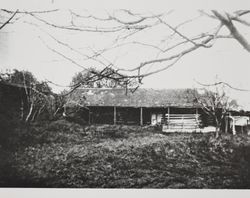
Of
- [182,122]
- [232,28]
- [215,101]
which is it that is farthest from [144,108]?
[232,28]

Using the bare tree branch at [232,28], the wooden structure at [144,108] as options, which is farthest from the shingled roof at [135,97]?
the bare tree branch at [232,28]

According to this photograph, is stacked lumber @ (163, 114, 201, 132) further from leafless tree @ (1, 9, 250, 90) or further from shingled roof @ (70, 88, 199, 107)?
leafless tree @ (1, 9, 250, 90)

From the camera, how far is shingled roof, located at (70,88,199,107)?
7.41 ft

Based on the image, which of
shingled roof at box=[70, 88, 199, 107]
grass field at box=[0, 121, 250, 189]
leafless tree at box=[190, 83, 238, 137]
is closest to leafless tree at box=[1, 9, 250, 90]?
shingled roof at box=[70, 88, 199, 107]

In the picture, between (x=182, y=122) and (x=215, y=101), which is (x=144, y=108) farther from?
(x=215, y=101)

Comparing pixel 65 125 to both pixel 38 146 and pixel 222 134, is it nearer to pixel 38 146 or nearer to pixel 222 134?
pixel 38 146

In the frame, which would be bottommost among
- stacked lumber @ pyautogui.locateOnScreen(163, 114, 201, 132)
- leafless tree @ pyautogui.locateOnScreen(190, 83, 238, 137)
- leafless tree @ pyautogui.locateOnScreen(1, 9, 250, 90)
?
stacked lumber @ pyautogui.locateOnScreen(163, 114, 201, 132)

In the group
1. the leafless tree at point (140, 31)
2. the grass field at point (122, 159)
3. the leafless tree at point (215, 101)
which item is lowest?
the grass field at point (122, 159)

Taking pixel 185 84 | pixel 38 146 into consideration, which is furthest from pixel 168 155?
pixel 38 146

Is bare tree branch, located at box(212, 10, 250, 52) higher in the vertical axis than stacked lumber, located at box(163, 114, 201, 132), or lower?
higher

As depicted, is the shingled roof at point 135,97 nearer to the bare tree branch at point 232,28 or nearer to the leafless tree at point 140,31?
the leafless tree at point 140,31

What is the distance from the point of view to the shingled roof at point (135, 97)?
88.9 inches

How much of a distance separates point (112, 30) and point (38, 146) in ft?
3.64

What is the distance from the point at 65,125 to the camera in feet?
7.34
